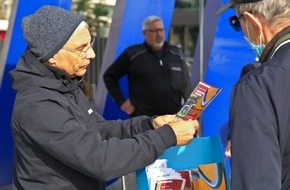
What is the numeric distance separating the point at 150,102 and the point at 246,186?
11.2ft

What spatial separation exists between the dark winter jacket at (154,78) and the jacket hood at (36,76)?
109 inches

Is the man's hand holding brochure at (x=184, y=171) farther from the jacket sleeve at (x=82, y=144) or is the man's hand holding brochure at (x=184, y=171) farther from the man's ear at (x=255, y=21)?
the man's ear at (x=255, y=21)

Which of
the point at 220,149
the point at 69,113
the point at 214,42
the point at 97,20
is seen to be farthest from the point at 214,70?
the point at 97,20

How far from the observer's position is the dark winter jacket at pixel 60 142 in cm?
185

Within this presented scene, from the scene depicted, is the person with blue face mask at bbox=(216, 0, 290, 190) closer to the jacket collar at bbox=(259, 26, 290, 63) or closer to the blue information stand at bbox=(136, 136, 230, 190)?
the jacket collar at bbox=(259, 26, 290, 63)

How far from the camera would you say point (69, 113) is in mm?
1939

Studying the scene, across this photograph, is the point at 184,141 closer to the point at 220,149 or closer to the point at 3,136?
the point at 220,149

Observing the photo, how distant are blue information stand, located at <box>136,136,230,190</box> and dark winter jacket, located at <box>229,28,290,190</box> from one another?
73 cm

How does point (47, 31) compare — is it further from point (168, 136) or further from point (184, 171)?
point (184, 171)

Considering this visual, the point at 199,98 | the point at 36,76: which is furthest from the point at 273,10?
the point at 36,76

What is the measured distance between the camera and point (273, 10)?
1556 millimetres

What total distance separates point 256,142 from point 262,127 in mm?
44

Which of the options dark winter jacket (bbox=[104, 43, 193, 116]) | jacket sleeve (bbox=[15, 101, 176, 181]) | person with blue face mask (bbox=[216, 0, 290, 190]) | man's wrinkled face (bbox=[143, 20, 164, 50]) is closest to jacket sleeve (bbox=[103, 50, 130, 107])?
dark winter jacket (bbox=[104, 43, 193, 116])

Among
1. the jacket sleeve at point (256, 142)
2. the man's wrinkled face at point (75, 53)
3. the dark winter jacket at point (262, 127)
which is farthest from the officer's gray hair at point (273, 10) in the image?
the man's wrinkled face at point (75, 53)
